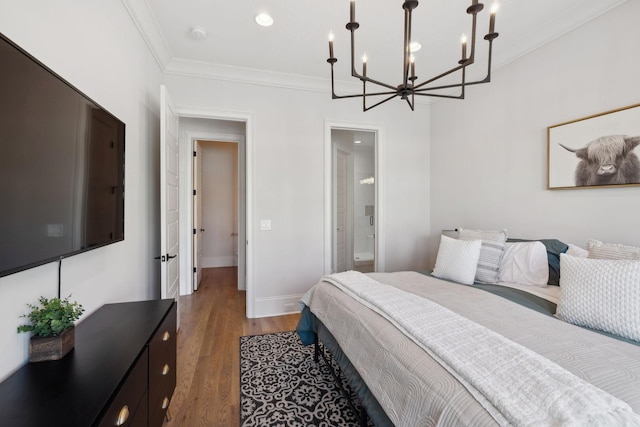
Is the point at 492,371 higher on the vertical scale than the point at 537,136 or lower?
lower

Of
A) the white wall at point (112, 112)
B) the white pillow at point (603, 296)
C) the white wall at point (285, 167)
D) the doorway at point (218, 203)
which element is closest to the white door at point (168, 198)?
the white wall at point (112, 112)

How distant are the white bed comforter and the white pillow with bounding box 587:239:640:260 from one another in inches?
24.0

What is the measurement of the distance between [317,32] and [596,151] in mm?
2338

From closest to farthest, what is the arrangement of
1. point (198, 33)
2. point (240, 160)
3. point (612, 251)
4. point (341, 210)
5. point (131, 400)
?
point (131, 400) → point (612, 251) → point (198, 33) → point (240, 160) → point (341, 210)

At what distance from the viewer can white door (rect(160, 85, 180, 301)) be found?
2297 millimetres

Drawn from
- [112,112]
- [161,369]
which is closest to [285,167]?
[112,112]

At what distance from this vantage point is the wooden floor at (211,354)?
175cm

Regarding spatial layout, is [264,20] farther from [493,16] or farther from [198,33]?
[493,16]

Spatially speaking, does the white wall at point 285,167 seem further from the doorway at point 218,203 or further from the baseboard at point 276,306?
the doorway at point 218,203

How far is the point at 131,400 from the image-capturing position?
1039 mm

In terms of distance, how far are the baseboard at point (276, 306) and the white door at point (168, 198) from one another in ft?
2.91

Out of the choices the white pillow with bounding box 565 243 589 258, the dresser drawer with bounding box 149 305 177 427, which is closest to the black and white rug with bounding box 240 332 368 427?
the dresser drawer with bounding box 149 305 177 427

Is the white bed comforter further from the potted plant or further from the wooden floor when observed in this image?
the potted plant

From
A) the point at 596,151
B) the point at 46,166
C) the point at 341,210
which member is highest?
the point at 596,151
